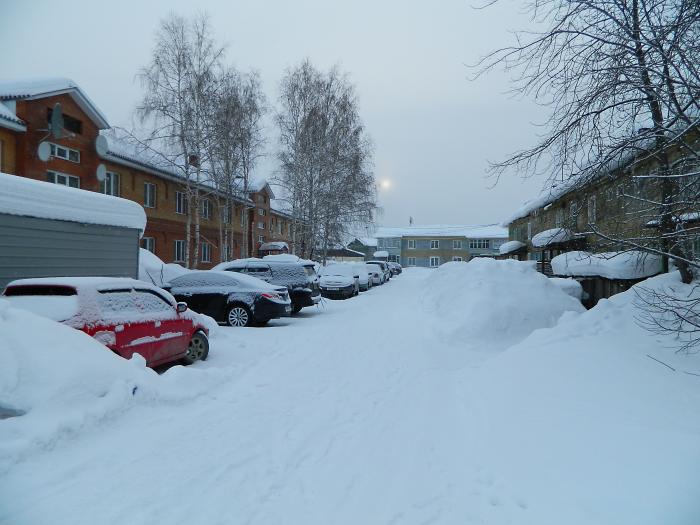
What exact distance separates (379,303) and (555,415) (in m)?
14.7

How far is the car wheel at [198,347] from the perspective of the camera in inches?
307

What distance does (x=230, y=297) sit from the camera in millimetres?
11891

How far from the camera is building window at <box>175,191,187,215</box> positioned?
27.2 metres

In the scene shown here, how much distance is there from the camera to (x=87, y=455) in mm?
3707

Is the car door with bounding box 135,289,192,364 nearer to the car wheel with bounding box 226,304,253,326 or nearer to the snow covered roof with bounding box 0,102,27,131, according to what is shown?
the car wheel with bounding box 226,304,253,326

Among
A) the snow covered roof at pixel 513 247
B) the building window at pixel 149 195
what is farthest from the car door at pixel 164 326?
the snow covered roof at pixel 513 247

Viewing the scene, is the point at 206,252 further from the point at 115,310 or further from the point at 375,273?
the point at 115,310

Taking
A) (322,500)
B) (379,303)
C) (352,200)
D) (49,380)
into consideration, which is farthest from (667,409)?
(352,200)

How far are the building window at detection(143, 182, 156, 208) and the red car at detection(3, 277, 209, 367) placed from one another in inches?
764

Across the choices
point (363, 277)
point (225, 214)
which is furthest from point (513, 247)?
point (225, 214)

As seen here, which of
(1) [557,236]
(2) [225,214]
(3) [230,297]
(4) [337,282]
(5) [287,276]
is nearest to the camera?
(1) [557,236]

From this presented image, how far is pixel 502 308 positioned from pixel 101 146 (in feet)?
63.1

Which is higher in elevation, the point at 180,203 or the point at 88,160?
the point at 88,160

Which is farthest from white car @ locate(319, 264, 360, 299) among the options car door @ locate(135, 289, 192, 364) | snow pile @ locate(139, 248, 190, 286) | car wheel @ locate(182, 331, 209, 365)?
car door @ locate(135, 289, 192, 364)
